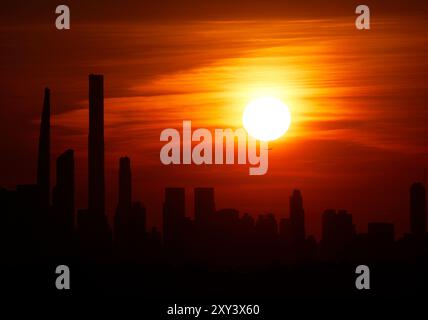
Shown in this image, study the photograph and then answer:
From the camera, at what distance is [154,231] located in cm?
6681

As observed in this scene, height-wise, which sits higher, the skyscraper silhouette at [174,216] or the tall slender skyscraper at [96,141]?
the tall slender skyscraper at [96,141]

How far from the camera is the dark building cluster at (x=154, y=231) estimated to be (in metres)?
53.5

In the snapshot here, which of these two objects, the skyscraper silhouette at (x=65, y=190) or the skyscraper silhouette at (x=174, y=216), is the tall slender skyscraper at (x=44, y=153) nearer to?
the skyscraper silhouette at (x=65, y=190)

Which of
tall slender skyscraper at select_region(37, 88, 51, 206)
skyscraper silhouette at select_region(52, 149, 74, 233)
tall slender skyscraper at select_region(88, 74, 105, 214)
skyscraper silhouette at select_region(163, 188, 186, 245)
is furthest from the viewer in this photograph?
skyscraper silhouette at select_region(163, 188, 186, 245)

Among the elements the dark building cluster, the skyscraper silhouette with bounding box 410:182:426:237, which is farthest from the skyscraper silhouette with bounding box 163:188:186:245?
the skyscraper silhouette with bounding box 410:182:426:237

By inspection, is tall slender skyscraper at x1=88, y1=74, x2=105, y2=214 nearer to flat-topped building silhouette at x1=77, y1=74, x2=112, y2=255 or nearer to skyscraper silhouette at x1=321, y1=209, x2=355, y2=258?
flat-topped building silhouette at x1=77, y1=74, x2=112, y2=255

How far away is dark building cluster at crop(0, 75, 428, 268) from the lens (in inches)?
2108

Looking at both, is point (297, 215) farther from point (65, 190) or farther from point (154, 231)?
point (65, 190)

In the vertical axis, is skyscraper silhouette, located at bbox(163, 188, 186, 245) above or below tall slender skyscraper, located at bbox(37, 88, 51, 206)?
below

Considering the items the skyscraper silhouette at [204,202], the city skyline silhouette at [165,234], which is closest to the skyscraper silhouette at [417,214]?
the city skyline silhouette at [165,234]

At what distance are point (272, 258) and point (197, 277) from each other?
18.6 meters

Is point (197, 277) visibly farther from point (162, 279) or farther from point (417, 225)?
point (417, 225)

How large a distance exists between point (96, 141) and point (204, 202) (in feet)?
42.1
